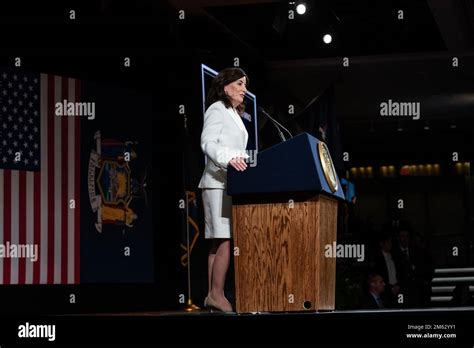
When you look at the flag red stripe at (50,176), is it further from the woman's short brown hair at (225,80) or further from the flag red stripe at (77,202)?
the woman's short brown hair at (225,80)

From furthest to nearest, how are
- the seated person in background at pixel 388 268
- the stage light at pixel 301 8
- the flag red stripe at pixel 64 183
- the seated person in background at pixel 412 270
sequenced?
the seated person in background at pixel 412 270, the seated person in background at pixel 388 268, the stage light at pixel 301 8, the flag red stripe at pixel 64 183

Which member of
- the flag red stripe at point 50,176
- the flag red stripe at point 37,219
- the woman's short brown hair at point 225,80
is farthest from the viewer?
the flag red stripe at point 50,176

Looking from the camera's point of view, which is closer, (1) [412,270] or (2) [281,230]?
(2) [281,230]

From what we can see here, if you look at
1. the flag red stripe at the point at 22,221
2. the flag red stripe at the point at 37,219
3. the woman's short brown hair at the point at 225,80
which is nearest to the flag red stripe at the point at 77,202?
the flag red stripe at the point at 37,219

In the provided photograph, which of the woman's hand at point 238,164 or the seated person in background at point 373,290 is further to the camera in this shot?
the seated person in background at point 373,290

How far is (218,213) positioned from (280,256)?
0.48m

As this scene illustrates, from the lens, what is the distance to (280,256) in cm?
388

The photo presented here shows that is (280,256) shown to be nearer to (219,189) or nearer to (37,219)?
(219,189)

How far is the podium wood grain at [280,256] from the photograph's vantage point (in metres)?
3.85

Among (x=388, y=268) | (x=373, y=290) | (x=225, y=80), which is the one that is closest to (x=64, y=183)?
(x=373, y=290)

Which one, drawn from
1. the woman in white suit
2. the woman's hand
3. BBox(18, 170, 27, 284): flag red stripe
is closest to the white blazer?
the woman in white suit

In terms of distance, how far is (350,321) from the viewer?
336 cm

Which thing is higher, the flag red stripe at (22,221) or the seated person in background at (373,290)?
the flag red stripe at (22,221)

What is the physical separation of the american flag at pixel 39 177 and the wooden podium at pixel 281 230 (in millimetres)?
3925
